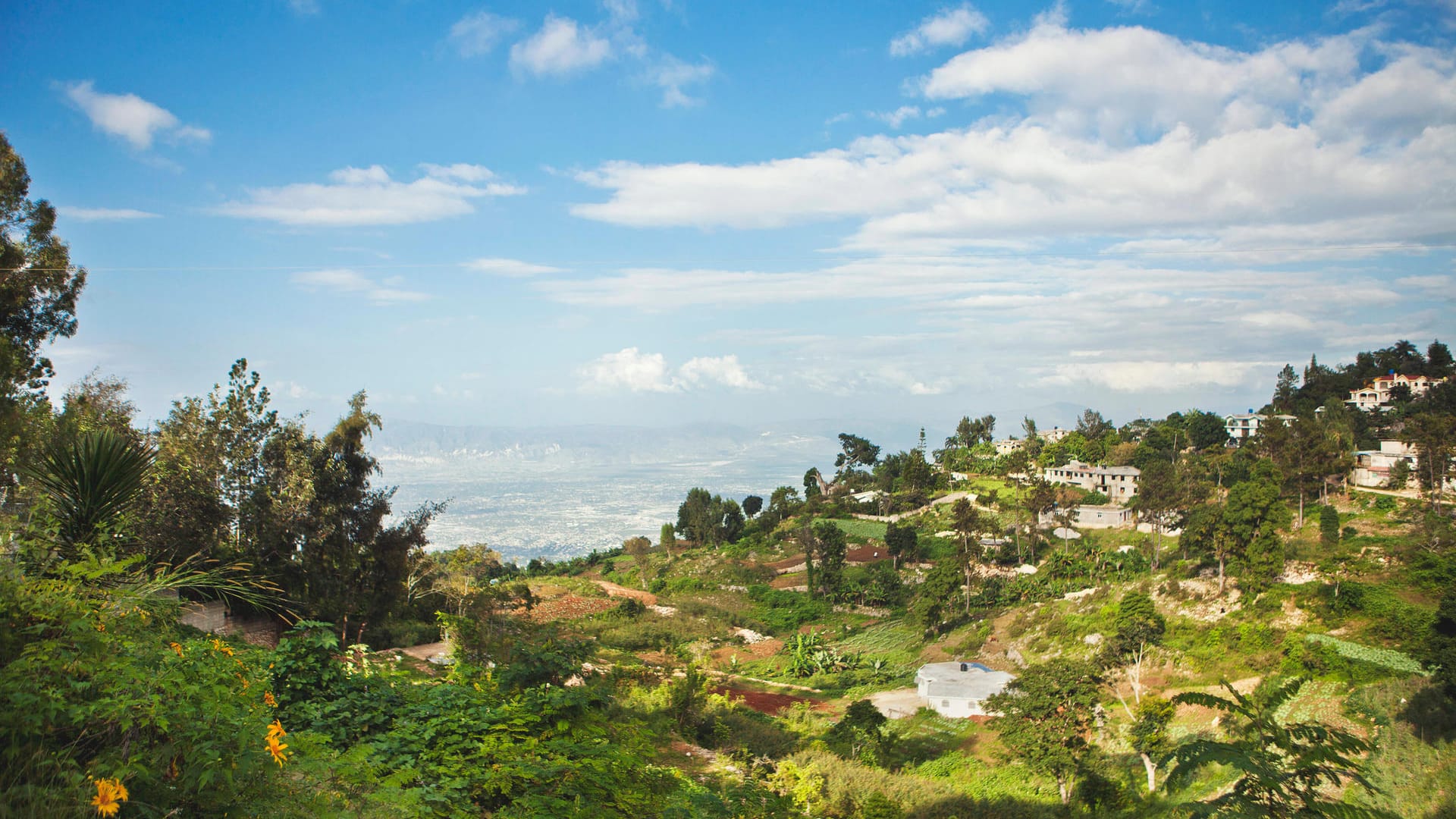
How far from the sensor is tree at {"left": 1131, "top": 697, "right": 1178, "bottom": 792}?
13.4m

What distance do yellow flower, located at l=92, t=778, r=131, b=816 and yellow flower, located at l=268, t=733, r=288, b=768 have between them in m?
0.47

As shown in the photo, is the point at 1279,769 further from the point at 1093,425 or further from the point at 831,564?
the point at 1093,425

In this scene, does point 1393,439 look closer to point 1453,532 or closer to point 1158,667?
point 1453,532

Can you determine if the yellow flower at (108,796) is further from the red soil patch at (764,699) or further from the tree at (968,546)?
the tree at (968,546)

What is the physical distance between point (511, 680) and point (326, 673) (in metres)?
1.51

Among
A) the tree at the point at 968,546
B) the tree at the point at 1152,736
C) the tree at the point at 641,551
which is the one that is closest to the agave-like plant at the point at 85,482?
the tree at the point at 1152,736

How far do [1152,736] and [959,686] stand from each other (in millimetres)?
7868

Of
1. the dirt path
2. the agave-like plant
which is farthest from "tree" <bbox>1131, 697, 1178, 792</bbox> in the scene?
the dirt path

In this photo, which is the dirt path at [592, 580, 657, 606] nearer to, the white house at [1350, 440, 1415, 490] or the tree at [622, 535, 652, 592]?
the tree at [622, 535, 652, 592]

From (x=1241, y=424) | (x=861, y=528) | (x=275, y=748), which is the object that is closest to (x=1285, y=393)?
(x=1241, y=424)

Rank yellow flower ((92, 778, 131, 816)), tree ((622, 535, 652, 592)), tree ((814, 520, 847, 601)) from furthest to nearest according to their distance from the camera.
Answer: tree ((622, 535, 652, 592)) → tree ((814, 520, 847, 601)) → yellow flower ((92, 778, 131, 816))

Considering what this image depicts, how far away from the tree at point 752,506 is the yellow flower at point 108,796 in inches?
2545

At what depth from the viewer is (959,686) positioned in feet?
69.2

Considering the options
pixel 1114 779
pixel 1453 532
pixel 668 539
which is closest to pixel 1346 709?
pixel 1114 779
